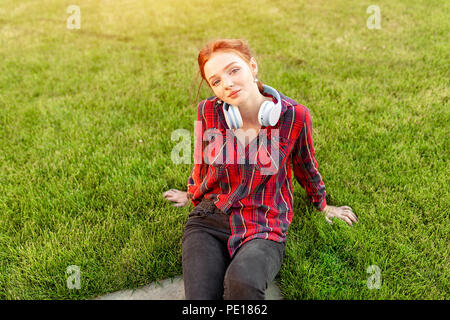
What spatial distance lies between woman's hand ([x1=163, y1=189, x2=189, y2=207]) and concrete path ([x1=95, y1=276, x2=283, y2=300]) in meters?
0.74

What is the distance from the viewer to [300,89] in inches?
175

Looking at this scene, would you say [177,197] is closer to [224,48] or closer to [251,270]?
[251,270]

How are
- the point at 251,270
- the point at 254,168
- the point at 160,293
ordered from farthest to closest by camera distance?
the point at 160,293
the point at 254,168
the point at 251,270

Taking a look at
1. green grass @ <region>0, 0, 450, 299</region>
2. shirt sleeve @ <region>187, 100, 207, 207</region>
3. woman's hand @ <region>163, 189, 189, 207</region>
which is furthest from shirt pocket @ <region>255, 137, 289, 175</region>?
woman's hand @ <region>163, 189, 189, 207</region>

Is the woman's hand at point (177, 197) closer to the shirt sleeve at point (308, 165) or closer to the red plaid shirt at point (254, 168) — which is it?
the red plaid shirt at point (254, 168)

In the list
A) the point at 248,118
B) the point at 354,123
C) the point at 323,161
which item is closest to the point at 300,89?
the point at 354,123

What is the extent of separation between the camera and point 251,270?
1.93 m

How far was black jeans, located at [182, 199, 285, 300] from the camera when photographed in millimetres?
1889

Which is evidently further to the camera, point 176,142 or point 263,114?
point 176,142

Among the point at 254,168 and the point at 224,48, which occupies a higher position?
the point at 224,48

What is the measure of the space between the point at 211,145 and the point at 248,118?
0.31 m

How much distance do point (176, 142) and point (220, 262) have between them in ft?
6.22

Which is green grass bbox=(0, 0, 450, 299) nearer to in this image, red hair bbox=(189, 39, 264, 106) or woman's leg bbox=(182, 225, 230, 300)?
woman's leg bbox=(182, 225, 230, 300)

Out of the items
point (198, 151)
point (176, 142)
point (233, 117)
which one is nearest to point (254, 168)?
point (233, 117)
